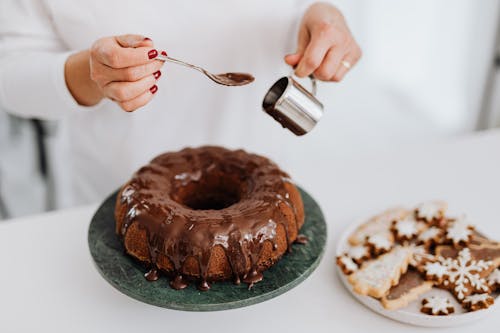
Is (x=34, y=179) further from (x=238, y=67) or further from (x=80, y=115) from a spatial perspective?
(x=238, y=67)

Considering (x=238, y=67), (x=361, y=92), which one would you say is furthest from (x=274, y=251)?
(x=361, y=92)

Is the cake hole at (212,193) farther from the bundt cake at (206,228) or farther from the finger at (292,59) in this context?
the finger at (292,59)

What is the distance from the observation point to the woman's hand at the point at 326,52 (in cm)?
108

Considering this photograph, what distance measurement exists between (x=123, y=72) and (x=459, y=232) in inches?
28.8

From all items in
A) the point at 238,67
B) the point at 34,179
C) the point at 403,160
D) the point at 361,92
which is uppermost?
the point at 238,67

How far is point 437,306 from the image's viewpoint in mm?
949

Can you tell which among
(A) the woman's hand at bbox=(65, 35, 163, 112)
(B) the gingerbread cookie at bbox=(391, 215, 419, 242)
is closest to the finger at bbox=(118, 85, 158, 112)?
(A) the woman's hand at bbox=(65, 35, 163, 112)

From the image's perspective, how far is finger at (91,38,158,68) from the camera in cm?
88

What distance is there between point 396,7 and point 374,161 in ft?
3.68

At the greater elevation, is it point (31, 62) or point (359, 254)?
point (31, 62)

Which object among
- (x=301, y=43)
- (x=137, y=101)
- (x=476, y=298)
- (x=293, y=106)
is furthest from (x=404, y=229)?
(x=137, y=101)

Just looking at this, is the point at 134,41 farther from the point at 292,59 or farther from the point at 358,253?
the point at 358,253

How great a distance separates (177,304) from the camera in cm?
86

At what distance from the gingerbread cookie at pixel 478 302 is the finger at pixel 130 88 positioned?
67 cm
